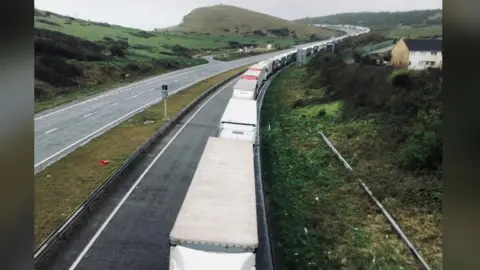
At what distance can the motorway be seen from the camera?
10156 millimetres

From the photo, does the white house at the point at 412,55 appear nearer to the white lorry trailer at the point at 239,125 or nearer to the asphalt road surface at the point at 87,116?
the white lorry trailer at the point at 239,125

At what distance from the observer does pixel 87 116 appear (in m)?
28.2

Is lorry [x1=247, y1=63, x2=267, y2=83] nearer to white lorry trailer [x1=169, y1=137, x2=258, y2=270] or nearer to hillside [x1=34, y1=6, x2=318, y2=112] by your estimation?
hillside [x1=34, y1=6, x2=318, y2=112]

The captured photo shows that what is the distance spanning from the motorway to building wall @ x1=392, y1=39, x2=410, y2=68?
1025cm

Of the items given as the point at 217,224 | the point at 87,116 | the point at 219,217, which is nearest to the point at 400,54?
the point at 87,116

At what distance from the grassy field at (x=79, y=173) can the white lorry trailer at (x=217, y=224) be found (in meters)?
3.88

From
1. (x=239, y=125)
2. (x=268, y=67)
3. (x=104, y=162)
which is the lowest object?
(x=104, y=162)

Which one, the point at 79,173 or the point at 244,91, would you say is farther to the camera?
the point at 244,91

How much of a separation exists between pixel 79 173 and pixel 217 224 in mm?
9826

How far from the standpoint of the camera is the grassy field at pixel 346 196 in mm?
11781

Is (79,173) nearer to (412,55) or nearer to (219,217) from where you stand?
(219,217)
